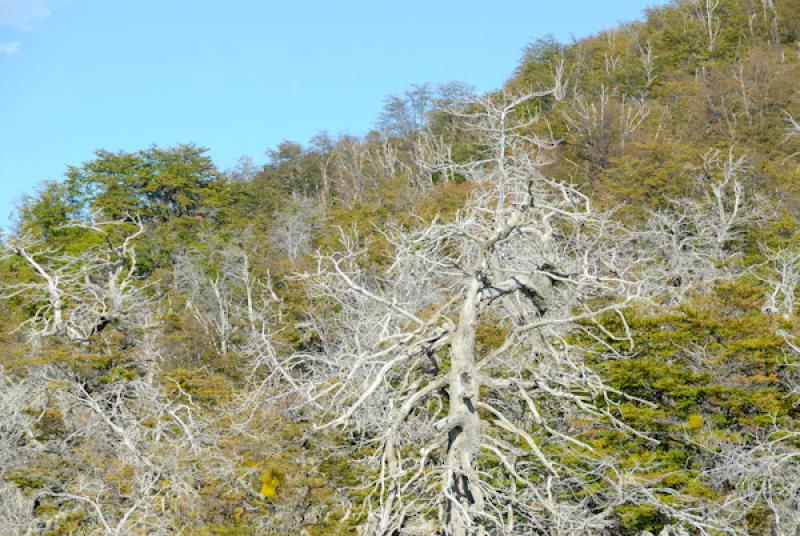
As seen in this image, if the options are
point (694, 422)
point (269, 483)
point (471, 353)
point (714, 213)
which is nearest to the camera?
point (471, 353)

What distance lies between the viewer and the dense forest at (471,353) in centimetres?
449

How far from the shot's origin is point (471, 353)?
4176 mm

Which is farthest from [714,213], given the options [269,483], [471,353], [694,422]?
[471,353]

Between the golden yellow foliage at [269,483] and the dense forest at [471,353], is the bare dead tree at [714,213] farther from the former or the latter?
the golden yellow foliage at [269,483]

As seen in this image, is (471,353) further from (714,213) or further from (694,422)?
(714,213)

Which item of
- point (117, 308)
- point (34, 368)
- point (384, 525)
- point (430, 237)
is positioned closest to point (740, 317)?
point (430, 237)

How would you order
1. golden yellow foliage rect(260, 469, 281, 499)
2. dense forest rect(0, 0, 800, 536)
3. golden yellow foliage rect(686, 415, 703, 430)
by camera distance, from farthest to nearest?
1. golden yellow foliage rect(686, 415, 703, 430)
2. golden yellow foliage rect(260, 469, 281, 499)
3. dense forest rect(0, 0, 800, 536)

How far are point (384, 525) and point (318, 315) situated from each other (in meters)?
13.0

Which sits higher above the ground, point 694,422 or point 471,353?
point 471,353

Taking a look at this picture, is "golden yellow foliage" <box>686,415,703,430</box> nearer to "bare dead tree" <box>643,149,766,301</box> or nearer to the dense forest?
the dense forest

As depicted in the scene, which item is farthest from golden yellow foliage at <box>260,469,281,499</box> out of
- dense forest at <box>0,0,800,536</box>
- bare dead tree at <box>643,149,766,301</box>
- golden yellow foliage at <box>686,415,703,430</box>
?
bare dead tree at <box>643,149,766,301</box>

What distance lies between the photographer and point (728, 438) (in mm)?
8273

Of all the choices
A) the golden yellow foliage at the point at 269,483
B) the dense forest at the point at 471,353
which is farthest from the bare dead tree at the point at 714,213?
the golden yellow foliage at the point at 269,483

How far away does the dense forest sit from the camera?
4.49m
